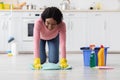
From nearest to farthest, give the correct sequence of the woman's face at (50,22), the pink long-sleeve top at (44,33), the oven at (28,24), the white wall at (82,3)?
the woman's face at (50,22), the pink long-sleeve top at (44,33), the oven at (28,24), the white wall at (82,3)

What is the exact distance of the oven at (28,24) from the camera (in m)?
6.83

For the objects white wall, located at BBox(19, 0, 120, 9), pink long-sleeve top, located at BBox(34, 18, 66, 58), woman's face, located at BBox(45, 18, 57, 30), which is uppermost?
white wall, located at BBox(19, 0, 120, 9)

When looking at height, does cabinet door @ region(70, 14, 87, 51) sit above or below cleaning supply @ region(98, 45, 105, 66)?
above

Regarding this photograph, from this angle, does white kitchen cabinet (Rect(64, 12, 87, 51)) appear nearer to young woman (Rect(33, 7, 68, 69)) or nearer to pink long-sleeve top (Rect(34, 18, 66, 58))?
young woman (Rect(33, 7, 68, 69))

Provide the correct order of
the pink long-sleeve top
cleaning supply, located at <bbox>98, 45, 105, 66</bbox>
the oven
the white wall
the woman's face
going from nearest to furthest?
1. the woman's face
2. the pink long-sleeve top
3. cleaning supply, located at <bbox>98, 45, 105, 66</bbox>
4. the oven
5. the white wall

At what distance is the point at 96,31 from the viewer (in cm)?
694

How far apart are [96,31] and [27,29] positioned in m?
1.50

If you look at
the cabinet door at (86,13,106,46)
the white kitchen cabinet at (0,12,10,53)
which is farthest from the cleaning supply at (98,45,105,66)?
the white kitchen cabinet at (0,12,10,53)

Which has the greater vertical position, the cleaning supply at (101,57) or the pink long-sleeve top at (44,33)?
the pink long-sleeve top at (44,33)

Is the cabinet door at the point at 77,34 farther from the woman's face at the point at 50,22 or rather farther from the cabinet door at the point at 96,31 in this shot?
the woman's face at the point at 50,22

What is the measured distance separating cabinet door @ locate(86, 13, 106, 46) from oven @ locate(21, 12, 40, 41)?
1.15 metres

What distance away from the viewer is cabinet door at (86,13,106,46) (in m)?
6.92

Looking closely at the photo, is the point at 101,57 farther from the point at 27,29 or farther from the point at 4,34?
the point at 4,34

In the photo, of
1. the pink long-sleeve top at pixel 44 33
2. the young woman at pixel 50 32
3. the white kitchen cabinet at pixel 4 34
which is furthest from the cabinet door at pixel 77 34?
the pink long-sleeve top at pixel 44 33
